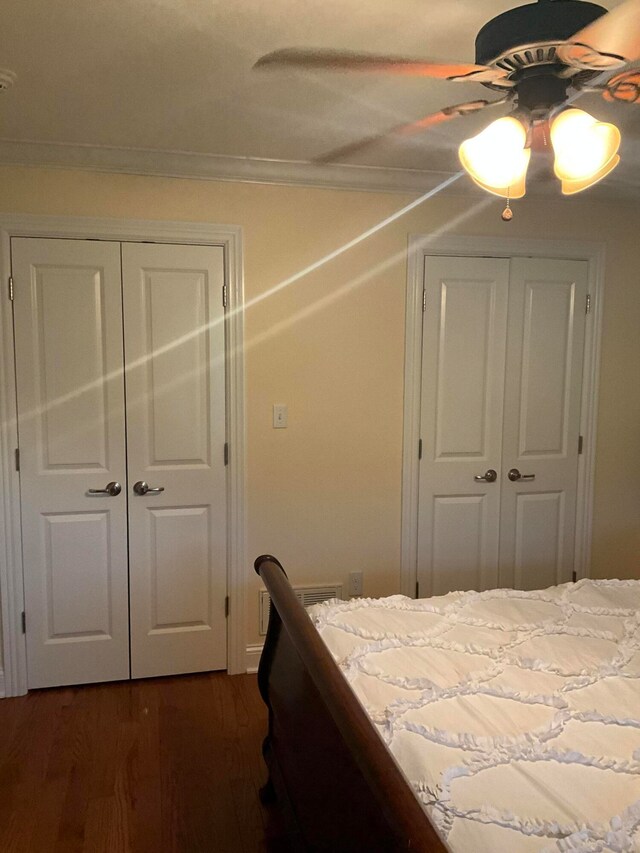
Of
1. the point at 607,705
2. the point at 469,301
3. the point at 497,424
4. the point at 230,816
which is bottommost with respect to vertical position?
the point at 230,816

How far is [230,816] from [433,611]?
0.96 metres

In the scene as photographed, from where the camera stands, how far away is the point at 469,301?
325 centimetres

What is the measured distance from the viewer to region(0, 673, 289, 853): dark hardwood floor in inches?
81.4

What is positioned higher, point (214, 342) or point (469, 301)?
point (469, 301)

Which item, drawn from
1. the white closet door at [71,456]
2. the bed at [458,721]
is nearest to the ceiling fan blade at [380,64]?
the bed at [458,721]

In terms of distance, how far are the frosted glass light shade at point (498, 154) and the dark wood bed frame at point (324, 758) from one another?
4.13 ft

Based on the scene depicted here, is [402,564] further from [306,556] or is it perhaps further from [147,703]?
[147,703]

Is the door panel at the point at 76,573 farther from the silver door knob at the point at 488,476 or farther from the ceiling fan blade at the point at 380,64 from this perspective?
the ceiling fan blade at the point at 380,64

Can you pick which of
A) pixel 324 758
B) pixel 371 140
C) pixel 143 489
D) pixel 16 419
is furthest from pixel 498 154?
Result: pixel 16 419

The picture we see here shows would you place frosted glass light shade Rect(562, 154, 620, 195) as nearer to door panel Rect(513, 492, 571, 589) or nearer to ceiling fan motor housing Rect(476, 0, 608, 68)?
ceiling fan motor housing Rect(476, 0, 608, 68)

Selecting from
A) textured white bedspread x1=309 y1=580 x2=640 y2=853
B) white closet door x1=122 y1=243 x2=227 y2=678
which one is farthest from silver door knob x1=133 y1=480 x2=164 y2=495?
textured white bedspread x1=309 y1=580 x2=640 y2=853

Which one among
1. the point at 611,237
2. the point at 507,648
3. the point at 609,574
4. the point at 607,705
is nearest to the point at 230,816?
the point at 507,648

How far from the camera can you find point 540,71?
1441 millimetres

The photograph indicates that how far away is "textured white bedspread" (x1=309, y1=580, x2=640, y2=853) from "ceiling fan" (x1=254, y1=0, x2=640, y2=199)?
1.30 metres
